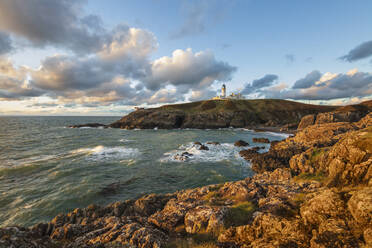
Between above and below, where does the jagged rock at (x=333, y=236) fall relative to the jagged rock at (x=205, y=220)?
above

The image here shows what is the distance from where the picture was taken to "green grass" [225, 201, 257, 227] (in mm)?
8000

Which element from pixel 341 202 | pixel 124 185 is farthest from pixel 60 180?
pixel 341 202

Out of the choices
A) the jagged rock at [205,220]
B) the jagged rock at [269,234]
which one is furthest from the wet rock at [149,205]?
the jagged rock at [269,234]

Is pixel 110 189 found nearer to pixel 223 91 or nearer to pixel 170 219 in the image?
pixel 170 219

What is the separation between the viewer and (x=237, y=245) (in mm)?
6406

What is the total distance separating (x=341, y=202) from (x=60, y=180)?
93.2 feet

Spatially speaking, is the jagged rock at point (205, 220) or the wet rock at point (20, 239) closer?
the wet rock at point (20, 239)

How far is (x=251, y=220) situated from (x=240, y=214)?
2.71 ft

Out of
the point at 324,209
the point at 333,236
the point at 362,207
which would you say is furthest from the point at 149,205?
the point at 362,207

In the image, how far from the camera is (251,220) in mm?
7711

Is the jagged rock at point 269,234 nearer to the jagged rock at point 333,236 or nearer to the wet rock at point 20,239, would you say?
the jagged rock at point 333,236

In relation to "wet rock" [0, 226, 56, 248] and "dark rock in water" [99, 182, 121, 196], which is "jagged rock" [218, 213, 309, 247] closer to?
"wet rock" [0, 226, 56, 248]

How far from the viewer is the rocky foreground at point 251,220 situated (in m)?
5.47

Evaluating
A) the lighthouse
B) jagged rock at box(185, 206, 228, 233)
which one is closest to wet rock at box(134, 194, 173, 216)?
jagged rock at box(185, 206, 228, 233)
